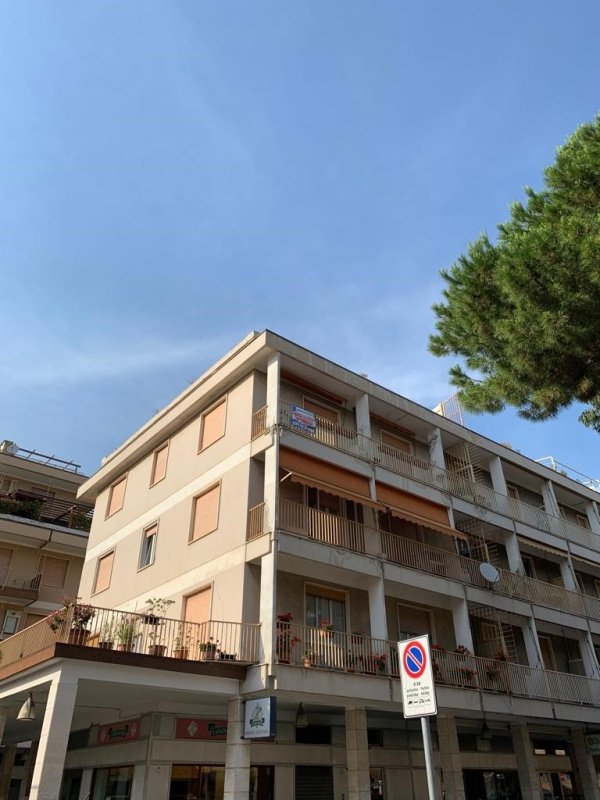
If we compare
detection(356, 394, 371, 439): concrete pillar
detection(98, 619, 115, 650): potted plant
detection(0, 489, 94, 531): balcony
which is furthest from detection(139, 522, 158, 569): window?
detection(0, 489, 94, 531): balcony

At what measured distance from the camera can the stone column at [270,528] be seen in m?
13.1

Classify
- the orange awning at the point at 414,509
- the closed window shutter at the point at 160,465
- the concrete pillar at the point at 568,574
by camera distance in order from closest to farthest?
the orange awning at the point at 414,509
the closed window shutter at the point at 160,465
the concrete pillar at the point at 568,574

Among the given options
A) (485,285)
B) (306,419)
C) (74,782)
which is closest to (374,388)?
(306,419)

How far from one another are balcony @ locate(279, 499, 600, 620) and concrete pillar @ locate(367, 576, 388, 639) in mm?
810

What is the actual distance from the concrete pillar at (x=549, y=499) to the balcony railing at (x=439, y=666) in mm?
6628

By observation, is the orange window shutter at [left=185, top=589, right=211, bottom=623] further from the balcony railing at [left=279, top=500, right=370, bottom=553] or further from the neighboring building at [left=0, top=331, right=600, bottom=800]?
the balcony railing at [left=279, top=500, right=370, bottom=553]

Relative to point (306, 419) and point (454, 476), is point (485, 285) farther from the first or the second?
point (454, 476)

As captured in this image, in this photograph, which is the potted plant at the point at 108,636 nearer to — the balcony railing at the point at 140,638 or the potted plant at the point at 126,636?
the balcony railing at the point at 140,638

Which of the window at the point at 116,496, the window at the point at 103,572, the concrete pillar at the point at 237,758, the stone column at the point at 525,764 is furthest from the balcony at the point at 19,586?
the stone column at the point at 525,764

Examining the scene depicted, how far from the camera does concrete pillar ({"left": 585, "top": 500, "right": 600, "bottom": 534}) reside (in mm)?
27156

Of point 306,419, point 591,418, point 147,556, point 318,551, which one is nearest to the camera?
point 591,418

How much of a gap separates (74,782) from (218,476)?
926 centimetres

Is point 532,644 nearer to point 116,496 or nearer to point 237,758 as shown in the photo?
point 237,758

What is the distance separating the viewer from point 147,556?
19.1 m
